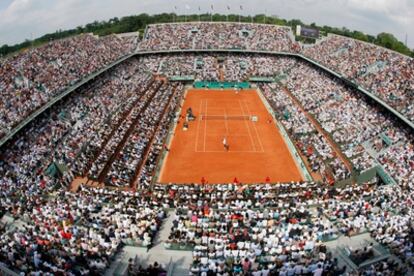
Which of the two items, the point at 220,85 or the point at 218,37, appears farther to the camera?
the point at 218,37

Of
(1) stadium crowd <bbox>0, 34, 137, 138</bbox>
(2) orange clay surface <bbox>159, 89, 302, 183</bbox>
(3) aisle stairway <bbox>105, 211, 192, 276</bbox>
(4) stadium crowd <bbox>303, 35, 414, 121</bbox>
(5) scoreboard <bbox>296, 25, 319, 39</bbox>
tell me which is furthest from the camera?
(5) scoreboard <bbox>296, 25, 319, 39</bbox>

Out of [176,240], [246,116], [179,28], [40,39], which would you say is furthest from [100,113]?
[40,39]

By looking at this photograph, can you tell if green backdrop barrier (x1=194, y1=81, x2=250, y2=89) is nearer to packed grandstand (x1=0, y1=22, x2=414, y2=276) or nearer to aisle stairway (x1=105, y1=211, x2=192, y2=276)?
packed grandstand (x1=0, y1=22, x2=414, y2=276)

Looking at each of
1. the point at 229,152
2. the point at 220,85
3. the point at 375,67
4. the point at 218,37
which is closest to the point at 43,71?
the point at 229,152

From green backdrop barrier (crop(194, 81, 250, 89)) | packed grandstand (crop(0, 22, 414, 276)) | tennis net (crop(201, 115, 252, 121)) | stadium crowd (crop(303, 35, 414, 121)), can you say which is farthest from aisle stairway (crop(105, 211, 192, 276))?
green backdrop barrier (crop(194, 81, 250, 89))

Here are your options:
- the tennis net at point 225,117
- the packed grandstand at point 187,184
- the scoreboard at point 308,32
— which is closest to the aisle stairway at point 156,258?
the packed grandstand at point 187,184

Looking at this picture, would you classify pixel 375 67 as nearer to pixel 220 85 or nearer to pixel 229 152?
pixel 229 152
